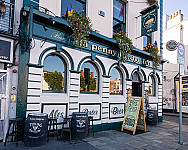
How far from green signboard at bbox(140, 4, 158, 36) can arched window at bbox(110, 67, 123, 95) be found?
2886 millimetres

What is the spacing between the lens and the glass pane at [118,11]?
28.9 feet

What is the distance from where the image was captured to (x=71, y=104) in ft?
20.6

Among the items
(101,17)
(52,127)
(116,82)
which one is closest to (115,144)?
(52,127)

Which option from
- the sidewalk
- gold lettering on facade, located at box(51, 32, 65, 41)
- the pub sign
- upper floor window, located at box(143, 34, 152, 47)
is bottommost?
the sidewalk

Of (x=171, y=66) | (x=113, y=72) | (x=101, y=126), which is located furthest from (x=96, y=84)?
(x=171, y=66)

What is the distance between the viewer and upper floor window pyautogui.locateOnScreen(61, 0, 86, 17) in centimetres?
678

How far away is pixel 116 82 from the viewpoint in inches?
334

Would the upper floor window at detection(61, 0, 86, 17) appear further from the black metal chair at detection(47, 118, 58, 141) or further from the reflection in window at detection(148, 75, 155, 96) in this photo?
the reflection in window at detection(148, 75, 155, 96)

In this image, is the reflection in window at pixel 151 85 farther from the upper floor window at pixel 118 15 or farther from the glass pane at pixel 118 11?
the glass pane at pixel 118 11

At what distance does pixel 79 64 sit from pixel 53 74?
3.89ft

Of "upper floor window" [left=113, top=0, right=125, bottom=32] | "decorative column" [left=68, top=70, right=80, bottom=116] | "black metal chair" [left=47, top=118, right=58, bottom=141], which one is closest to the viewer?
"black metal chair" [left=47, top=118, right=58, bottom=141]

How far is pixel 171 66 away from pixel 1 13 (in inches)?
668

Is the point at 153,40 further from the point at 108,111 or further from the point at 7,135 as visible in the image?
the point at 7,135

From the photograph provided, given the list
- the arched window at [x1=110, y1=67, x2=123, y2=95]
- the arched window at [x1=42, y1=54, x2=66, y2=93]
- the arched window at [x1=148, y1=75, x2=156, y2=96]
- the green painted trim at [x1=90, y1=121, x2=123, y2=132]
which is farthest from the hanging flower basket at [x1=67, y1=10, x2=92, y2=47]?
the arched window at [x1=148, y1=75, x2=156, y2=96]
